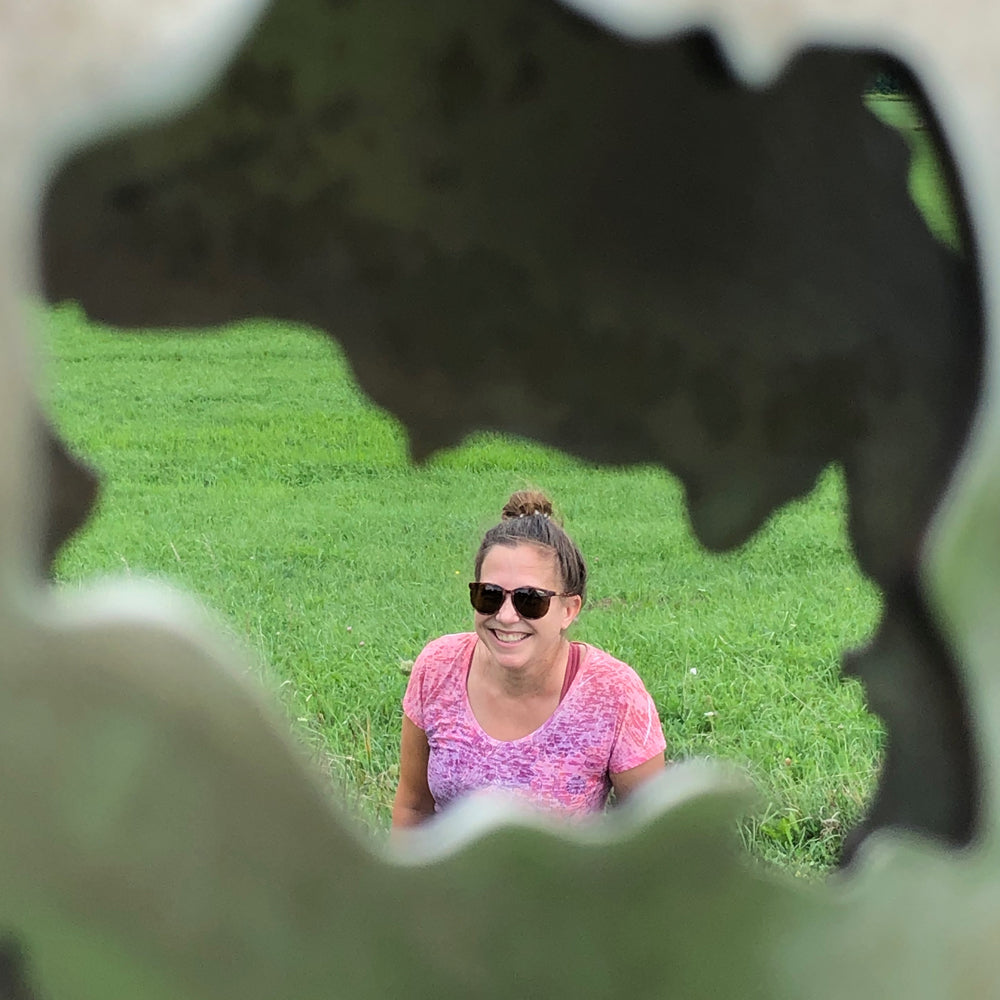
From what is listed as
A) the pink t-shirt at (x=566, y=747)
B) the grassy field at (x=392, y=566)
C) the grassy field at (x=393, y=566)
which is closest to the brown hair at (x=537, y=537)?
the pink t-shirt at (x=566, y=747)

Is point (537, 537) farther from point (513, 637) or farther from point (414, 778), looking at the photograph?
point (414, 778)

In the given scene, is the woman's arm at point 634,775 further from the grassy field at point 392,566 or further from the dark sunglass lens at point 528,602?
the grassy field at point 392,566

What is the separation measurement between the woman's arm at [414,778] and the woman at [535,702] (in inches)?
0.7

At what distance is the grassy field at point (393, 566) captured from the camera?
229 centimetres

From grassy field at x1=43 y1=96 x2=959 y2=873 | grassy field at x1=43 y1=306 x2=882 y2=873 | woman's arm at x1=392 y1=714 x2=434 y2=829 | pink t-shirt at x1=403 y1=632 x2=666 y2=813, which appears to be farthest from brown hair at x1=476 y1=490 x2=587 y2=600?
grassy field at x1=43 y1=306 x2=882 y2=873

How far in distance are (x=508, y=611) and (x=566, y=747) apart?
0.19 metres

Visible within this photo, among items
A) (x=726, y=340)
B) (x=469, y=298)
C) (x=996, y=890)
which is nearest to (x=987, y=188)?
(x=726, y=340)

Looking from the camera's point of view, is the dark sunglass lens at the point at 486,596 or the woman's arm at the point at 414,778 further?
the woman's arm at the point at 414,778

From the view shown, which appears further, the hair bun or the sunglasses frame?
the hair bun

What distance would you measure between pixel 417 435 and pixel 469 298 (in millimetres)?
109

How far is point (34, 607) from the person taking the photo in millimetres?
882

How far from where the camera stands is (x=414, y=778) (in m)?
1.54

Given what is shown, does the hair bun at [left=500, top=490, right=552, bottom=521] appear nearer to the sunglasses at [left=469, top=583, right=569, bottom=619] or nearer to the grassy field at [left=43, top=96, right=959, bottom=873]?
the sunglasses at [left=469, top=583, right=569, bottom=619]

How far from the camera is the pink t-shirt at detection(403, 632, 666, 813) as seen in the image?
1411 mm
